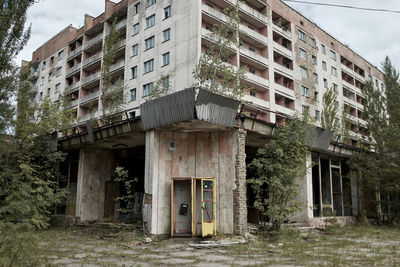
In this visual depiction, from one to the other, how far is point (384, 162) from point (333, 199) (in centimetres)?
340

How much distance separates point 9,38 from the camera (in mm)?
10625

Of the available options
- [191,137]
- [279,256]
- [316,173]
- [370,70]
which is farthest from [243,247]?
[370,70]

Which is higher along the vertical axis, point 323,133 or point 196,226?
point 323,133

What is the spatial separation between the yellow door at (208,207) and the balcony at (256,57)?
857 inches

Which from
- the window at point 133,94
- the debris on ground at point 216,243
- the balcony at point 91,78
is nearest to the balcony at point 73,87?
the balcony at point 91,78

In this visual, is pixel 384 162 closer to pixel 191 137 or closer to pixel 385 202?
pixel 385 202

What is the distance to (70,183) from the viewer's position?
18.9m

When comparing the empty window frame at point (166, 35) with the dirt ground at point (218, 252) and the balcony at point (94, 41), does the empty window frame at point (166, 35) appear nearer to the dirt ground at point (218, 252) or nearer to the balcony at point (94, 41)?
the balcony at point (94, 41)

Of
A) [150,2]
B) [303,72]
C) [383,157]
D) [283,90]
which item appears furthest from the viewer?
[303,72]

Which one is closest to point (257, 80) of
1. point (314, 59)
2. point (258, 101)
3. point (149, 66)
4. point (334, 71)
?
point (258, 101)

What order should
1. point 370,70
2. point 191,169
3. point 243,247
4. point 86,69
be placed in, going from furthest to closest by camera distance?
point 370,70, point 86,69, point 191,169, point 243,247

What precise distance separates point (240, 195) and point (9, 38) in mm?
9148

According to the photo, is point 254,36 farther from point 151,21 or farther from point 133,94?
point 133,94

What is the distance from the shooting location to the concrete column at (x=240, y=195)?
1227 cm
